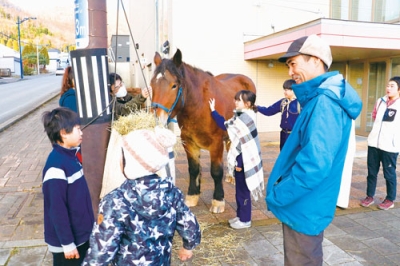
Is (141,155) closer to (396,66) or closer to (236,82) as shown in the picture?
(236,82)

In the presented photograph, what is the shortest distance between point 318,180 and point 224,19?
352 inches

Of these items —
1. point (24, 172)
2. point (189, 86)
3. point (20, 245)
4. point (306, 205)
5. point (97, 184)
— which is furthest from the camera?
point (24, 172)

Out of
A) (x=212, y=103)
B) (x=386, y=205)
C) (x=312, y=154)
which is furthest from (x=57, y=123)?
(x=386, y=205)

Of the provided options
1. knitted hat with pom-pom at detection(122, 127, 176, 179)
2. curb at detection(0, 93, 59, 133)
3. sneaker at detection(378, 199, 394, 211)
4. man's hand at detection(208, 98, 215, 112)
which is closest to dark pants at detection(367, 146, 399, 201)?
sneaker at detection(378, 199, 394, 211)

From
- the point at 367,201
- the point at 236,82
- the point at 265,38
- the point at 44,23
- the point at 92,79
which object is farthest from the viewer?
the point at 44,23

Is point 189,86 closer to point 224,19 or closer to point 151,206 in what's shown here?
point 151,206

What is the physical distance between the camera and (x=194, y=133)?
13.7ft

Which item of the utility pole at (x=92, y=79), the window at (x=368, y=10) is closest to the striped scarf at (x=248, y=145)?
the utility pole at (x=92, y=79)

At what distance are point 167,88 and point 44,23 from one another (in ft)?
582

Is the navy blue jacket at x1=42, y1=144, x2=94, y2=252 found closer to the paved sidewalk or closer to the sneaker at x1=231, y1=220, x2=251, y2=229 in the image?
the paved sidewalk

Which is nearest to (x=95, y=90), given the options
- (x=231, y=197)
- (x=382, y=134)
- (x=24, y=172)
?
(x=231, y=197)

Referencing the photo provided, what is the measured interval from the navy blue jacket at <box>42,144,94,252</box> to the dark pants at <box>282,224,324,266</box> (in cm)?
134

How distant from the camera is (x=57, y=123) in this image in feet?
7.00

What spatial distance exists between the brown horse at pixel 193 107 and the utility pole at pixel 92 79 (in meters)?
0.68
